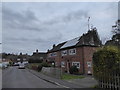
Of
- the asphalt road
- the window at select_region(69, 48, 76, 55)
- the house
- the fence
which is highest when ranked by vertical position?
the window at select_region(69, 48, 76, 55)

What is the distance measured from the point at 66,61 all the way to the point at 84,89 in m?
27.4

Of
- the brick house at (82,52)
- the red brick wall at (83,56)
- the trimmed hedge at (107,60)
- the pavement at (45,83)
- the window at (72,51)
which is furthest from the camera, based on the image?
the window at (72,51)

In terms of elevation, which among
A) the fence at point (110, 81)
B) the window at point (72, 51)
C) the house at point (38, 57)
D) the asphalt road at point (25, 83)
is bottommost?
the asphalt road at point (25, 83)

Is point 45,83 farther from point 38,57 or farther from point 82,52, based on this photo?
point 38,57

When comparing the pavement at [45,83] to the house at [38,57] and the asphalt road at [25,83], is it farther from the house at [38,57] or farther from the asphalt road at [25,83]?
the house at [38,57]

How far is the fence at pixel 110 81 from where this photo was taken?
12.3 meters

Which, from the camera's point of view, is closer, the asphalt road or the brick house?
the asphalt road

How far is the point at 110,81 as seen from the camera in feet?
42.4

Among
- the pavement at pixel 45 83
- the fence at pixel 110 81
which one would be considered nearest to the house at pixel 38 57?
the pavement at pixel 45 83

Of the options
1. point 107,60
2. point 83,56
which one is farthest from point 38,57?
point 107,60

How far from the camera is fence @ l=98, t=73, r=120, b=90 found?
484 inches

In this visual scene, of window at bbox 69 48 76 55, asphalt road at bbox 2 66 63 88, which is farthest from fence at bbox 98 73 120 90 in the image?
window at bbox 69 48 76 55

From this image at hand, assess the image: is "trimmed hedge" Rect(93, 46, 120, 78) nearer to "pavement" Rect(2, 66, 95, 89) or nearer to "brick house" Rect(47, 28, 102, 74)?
"pavement" Rect(2, 66, 95, 89)

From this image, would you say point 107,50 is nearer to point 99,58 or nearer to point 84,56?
point 99,58
